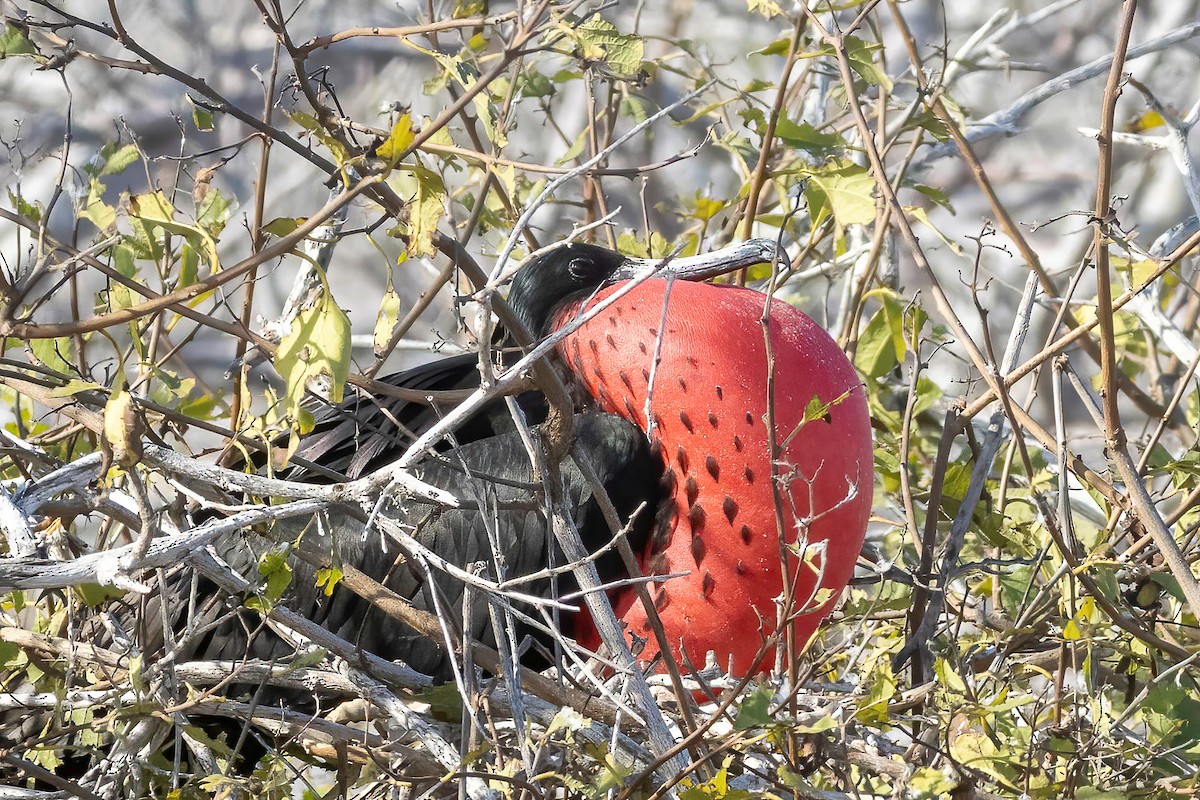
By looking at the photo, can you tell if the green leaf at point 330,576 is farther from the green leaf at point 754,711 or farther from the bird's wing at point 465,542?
the bird's wing at point 465,542

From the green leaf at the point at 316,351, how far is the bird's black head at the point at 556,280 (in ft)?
3.50

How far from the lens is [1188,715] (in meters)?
1.27

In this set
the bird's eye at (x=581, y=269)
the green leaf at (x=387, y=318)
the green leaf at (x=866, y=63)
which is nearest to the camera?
the green leaf at (x=387, y=318)

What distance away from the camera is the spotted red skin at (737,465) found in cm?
156

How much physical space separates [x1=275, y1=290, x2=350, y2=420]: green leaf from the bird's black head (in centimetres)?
107

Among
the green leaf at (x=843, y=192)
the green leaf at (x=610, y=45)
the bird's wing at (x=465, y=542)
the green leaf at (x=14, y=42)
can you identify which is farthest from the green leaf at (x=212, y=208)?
the green leaf at (x=843, y=192)

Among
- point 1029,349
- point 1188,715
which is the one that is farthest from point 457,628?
point 1029,349

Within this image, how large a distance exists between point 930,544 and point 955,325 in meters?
0.24

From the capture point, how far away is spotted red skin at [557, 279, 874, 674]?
1562 mm

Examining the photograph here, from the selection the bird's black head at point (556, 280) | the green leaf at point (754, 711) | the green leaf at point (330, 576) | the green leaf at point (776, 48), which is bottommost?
the green leaf at point (754, 711)

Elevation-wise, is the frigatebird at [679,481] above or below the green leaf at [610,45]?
below

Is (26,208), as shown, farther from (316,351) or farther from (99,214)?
(316,351)

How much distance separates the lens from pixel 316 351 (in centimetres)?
91

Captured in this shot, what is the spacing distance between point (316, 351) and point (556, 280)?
112 cm
